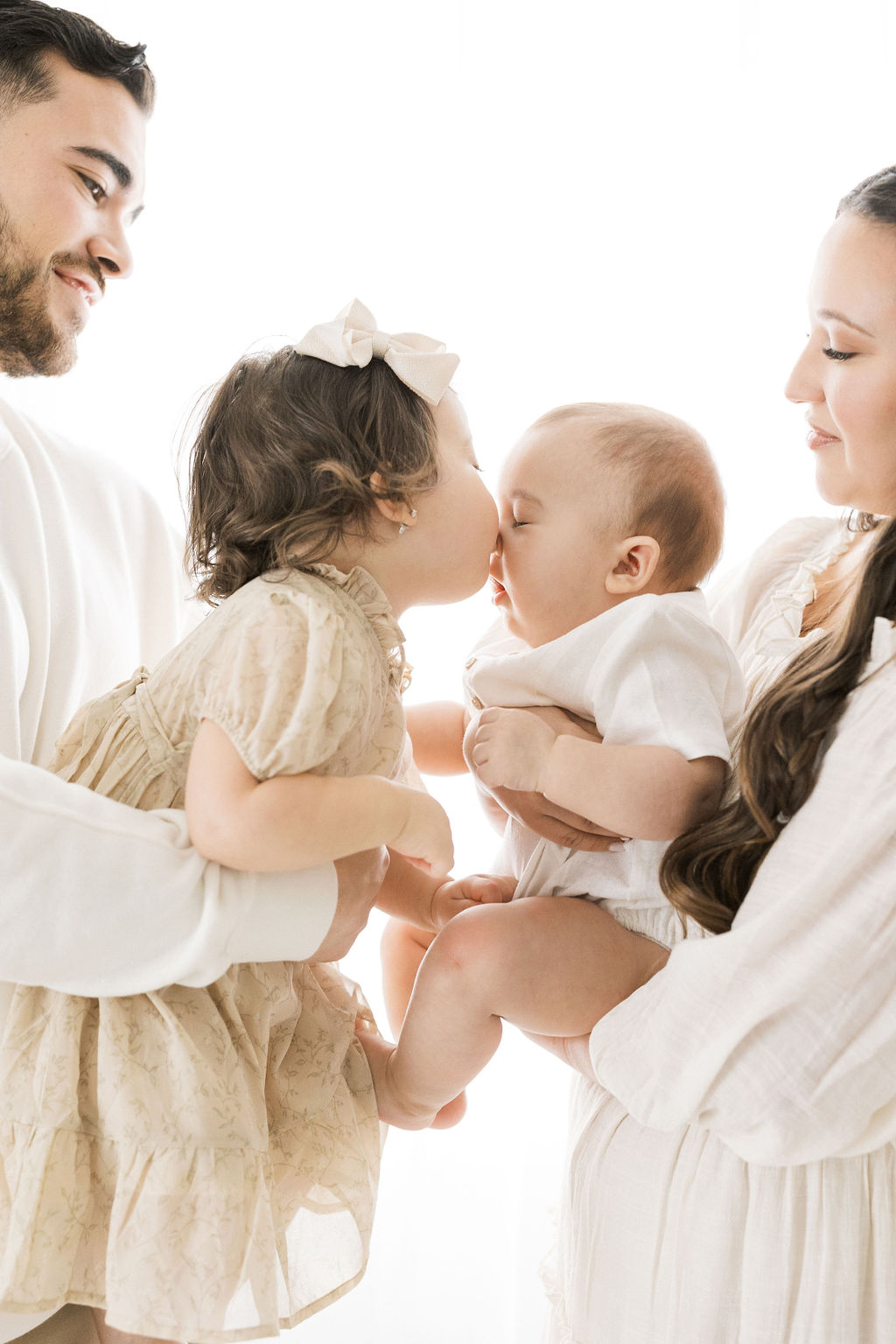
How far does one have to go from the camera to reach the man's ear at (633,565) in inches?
56.6

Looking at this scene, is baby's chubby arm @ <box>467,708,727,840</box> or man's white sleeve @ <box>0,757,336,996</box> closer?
man's white sleeve @ <box>0,757,336,996</box>

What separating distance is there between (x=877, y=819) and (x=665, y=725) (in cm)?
26

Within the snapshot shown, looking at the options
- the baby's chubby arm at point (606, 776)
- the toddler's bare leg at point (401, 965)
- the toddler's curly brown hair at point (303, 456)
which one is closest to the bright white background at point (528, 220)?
the toddler's bare leg at point (401, 965)

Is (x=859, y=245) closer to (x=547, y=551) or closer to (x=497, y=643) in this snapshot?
(x=547, y=551)

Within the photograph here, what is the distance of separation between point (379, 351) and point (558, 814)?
641 mm

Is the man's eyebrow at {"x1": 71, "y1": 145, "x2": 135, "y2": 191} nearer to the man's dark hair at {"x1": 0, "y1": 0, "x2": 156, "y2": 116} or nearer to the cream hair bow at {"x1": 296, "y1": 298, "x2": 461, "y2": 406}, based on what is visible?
the man's dark hair at {"x1": 0, "y1": 0, "x2": 156, "y2": 116}

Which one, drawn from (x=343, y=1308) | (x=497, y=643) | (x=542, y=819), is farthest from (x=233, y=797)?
(x=343, y=1308)

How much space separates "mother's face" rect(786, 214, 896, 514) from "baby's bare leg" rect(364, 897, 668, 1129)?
27.8 inches

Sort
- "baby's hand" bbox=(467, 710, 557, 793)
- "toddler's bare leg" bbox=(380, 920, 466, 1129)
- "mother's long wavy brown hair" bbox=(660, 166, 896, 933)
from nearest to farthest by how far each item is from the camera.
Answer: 1. "mother's long wavy brown hair" bbox=(660, 166, 896, 933)
2. "baby's hand" bbox=(467, 710, 557, 793)
3. "toddler's bare leg" bbox=(380, 920, 466, 1129)

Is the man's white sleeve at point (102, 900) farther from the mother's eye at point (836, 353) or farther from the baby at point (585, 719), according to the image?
the mother's eye at point (836, 353)

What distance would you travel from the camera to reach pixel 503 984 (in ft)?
4.25

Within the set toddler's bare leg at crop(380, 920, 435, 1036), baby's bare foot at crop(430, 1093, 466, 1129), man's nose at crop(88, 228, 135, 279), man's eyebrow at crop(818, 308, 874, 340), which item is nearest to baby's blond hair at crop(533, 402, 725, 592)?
man's eyebrow at crop(818, 308, 874, 340)

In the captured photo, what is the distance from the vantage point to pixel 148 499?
1919 millimetres

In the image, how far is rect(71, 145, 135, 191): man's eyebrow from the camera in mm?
1844
